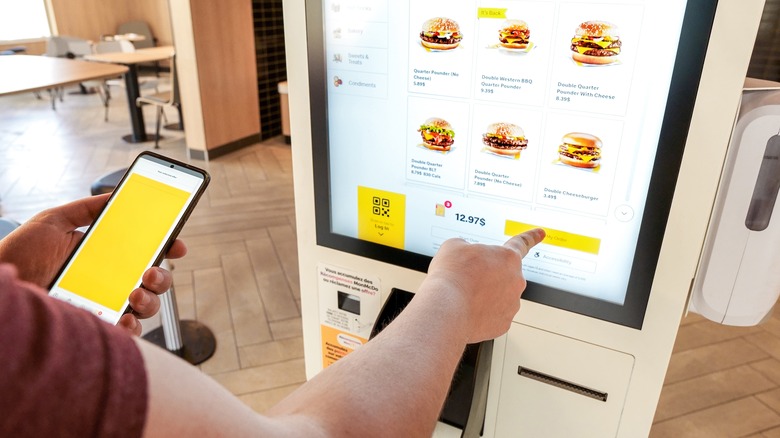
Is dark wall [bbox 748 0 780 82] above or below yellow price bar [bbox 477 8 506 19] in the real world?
below

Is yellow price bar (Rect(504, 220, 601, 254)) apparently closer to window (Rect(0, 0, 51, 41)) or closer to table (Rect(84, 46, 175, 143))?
table (Rect(84, 46, 175, 143))

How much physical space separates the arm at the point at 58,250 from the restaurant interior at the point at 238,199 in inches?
42.4

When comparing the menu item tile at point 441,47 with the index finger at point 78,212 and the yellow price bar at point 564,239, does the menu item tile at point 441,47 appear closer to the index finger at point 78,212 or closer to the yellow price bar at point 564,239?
the yellow price bar at point 564,239

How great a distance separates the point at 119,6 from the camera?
26.7ft

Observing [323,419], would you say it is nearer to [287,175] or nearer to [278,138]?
[287,175]

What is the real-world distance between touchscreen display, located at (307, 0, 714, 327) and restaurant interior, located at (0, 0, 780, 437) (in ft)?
4.21

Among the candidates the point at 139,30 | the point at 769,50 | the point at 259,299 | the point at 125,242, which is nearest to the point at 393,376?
the point at 125,242

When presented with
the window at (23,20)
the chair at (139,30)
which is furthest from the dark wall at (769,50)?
the window at (23,20)

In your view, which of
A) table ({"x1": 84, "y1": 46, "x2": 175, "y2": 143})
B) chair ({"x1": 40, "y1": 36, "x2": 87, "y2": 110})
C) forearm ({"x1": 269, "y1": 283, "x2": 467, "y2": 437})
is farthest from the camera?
chair ({"x1": 40, "y1": 36, "x2": 87, "y2": 110})

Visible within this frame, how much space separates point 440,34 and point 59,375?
686mm

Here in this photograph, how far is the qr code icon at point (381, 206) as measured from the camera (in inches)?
38.5

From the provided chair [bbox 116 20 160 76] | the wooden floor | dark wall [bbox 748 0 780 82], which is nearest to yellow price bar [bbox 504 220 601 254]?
the wooden floor

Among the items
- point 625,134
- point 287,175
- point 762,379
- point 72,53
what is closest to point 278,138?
point 287,175

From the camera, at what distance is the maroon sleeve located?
31 centimetres
